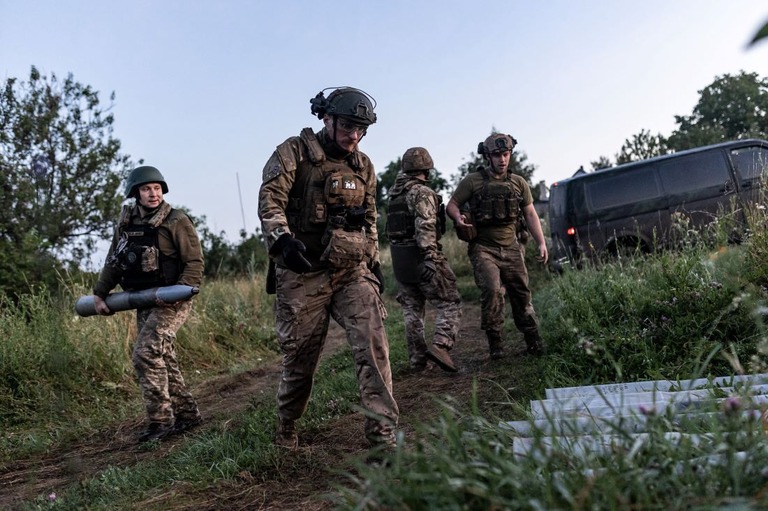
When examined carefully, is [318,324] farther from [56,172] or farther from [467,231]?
[56,172]

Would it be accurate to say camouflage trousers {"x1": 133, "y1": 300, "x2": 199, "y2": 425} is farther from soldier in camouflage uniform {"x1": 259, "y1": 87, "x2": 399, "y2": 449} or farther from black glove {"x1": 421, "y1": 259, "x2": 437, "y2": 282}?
black glove {"x1": 421, "y1": 259, "x2": 437, "y2": 282}

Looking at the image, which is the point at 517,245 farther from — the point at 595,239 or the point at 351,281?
the point at 595,239

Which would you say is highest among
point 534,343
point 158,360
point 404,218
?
point 404,218

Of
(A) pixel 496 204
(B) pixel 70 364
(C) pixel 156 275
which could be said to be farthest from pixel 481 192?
(B) pixel 70 364

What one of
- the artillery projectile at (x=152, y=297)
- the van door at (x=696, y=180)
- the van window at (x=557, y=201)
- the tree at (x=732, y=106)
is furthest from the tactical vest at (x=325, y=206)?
the tree at (x=732, y=106)

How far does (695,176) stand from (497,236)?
18.1 ft

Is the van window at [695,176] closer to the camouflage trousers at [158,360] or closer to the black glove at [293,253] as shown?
the camouflage trousers at [158,360]

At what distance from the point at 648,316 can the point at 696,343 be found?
509 millimetres

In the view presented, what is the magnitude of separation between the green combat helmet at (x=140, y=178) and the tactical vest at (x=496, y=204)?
2741 millimetres

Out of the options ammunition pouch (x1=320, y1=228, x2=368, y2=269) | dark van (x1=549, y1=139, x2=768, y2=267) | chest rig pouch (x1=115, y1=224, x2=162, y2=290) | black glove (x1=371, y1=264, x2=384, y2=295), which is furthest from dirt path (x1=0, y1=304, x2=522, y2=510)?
dark van (x1=549, y1=139, x2=768, y2=267)

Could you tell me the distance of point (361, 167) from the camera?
4.04 m

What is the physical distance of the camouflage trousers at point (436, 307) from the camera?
5969mm

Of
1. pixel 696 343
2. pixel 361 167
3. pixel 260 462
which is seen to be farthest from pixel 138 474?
pixel 696 343

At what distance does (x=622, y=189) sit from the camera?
10383mm
